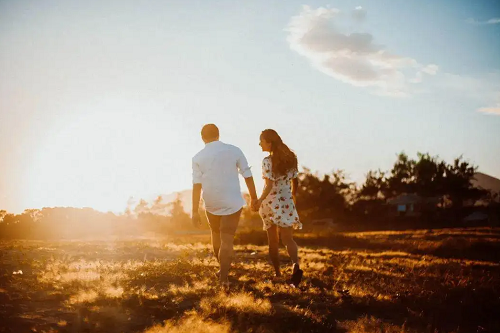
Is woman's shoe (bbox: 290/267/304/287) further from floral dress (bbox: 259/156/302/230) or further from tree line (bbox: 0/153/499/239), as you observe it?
tree line (bbox: 0/153/499/239)

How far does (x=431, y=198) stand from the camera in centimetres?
7812

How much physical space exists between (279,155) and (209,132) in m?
1.26

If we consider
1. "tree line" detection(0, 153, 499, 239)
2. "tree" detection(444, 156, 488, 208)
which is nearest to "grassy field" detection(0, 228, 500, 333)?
"tree line" detection(0, 153, 499, 239)

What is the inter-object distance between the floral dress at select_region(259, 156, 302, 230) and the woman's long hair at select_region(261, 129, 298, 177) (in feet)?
0.29

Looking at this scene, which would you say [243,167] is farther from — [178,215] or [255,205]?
[178,215]

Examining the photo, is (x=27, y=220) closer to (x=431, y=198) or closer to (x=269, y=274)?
(x=269, y=274)

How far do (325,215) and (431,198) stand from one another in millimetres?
25873

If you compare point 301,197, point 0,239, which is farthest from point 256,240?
point 301,197

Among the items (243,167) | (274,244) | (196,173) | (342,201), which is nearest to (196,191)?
(196,173)

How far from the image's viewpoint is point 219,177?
6.30 meters

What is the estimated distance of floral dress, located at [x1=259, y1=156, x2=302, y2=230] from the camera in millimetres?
7047

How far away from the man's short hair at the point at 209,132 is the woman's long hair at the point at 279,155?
974 mm

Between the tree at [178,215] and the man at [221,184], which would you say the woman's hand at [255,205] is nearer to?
the man at [221,184]

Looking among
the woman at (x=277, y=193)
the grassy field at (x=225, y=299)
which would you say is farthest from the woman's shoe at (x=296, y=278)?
the woman at (x=277, y=193)
